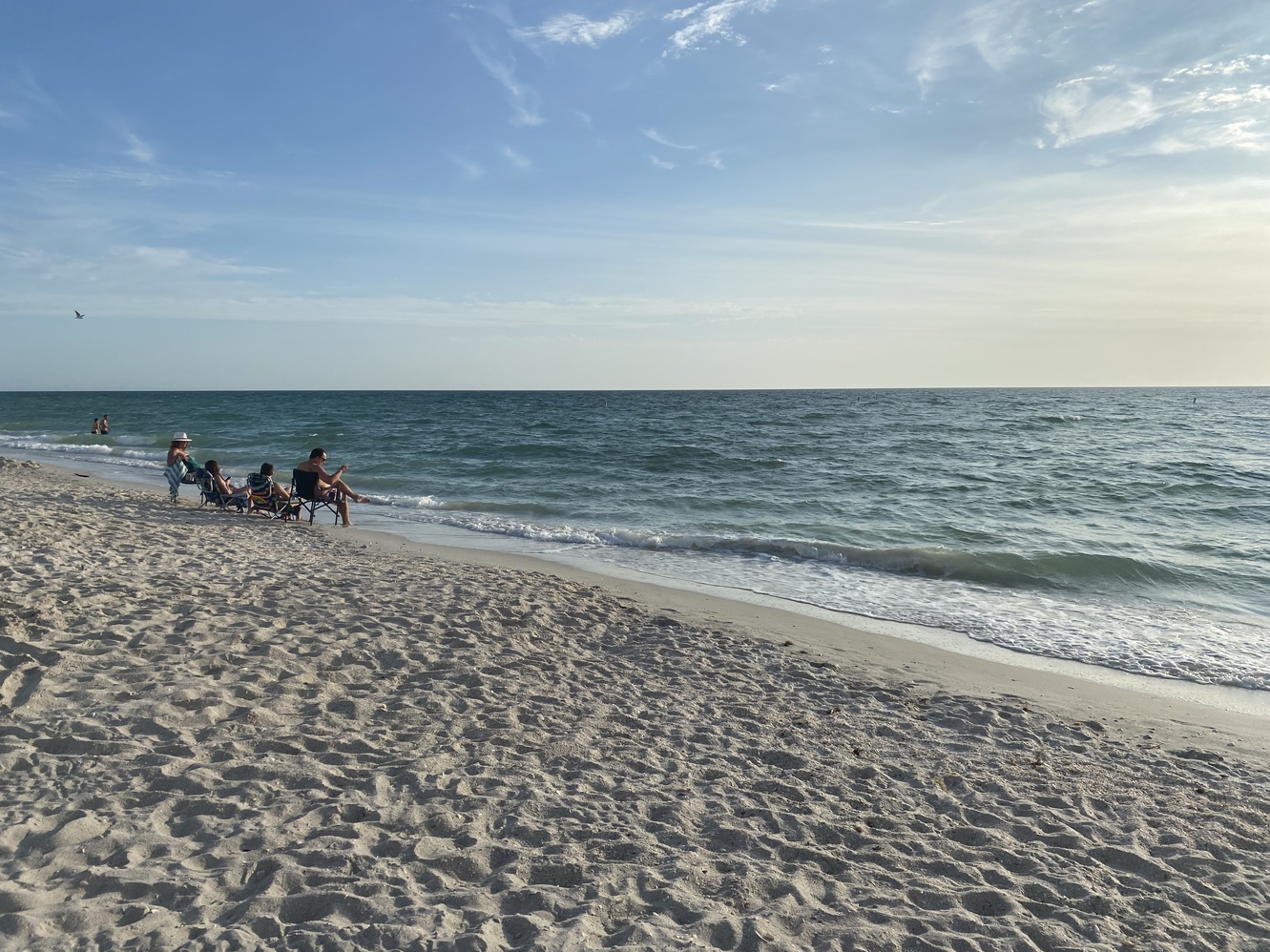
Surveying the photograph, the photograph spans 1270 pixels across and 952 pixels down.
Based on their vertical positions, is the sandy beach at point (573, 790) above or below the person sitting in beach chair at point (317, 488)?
below

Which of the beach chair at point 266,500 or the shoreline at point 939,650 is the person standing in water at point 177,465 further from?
the shoreline at point 939,650

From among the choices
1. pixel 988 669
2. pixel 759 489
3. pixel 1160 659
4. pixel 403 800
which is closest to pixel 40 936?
pixel 403 800

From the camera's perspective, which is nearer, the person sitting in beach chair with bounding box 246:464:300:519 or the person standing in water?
the person sitting in beach chair with bounding box 246:464:300:519

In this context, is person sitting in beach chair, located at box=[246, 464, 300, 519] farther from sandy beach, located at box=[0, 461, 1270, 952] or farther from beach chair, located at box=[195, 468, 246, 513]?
sandy beach, located at box=[0, 461, 1270, 952]

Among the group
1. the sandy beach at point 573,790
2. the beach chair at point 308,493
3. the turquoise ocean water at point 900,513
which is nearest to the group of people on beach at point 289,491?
the beach chair at point 308,493

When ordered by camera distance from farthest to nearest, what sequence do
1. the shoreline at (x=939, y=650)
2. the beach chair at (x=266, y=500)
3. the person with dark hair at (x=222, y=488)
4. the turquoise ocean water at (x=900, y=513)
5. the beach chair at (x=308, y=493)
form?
1. the person with dark hair at (x=222, y=488)
2. the beach chair at (x=266, y=500)
3. the beach chair at (x=308, y=493)
4. the turquoise ocean water at (x=900, y=513)
5. the shoreline at (x=939, y=650)

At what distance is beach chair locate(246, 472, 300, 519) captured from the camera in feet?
42.1

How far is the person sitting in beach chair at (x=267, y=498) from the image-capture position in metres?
12.9

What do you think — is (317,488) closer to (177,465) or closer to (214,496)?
(214,496)

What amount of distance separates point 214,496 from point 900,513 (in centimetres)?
1250

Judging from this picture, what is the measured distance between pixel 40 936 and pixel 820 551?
405 inches

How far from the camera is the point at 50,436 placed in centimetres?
3120

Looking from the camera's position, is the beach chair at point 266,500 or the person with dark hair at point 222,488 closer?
the beach chair at point 266,500

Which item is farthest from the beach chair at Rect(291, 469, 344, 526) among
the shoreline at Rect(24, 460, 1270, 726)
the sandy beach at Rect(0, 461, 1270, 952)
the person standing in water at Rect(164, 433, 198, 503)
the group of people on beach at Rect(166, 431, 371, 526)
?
the sandy beach at Rect(0, 461, 1270, 952)
